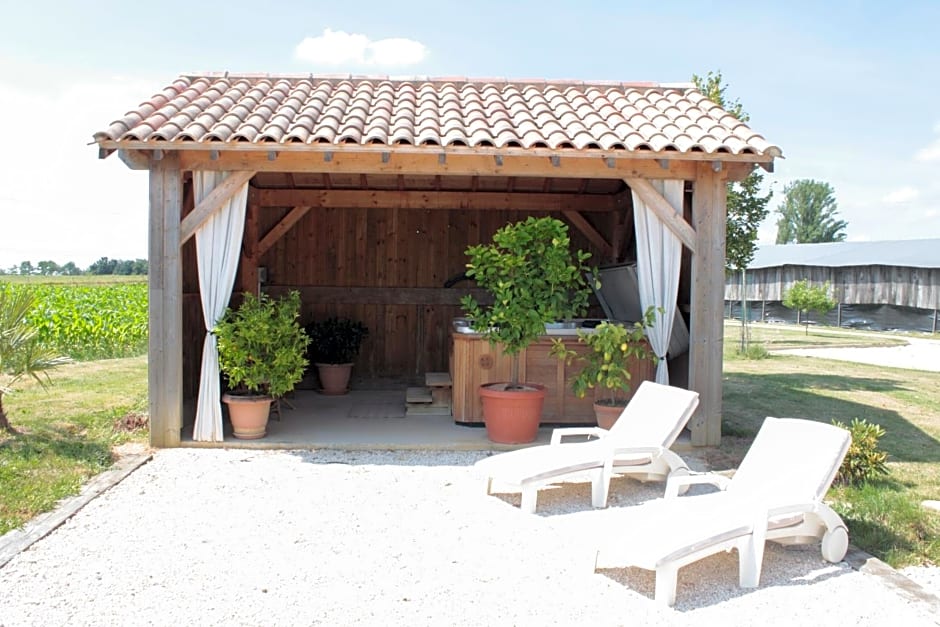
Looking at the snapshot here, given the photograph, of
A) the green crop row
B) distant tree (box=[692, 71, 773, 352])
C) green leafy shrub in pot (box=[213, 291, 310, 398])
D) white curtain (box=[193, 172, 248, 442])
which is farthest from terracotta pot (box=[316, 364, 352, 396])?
distant tree (box=[692, 71, 773, 352])

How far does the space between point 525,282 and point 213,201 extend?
291 cm

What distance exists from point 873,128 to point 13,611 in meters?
32.5

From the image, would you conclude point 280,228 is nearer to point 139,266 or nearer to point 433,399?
point 433,399

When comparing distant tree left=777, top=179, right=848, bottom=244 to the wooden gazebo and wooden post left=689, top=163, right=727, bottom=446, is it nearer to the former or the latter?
the wooden gazebo

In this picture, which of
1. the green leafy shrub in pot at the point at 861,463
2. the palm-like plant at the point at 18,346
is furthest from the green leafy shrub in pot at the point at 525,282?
the palm-like plant at the point at 18,346

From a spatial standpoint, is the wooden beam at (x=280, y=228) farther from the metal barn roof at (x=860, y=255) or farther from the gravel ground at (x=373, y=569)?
the metal barn roof at (x=860, y=255)

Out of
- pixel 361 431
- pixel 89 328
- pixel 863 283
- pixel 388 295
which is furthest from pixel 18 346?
pixel 863 283

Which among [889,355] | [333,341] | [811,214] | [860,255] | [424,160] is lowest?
[889,355]

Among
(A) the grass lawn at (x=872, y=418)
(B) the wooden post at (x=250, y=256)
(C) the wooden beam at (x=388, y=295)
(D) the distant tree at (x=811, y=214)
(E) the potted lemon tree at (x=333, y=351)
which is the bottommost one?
(A) the grass lawn at (x=872, y=418)

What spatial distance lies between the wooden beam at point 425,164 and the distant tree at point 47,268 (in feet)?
147

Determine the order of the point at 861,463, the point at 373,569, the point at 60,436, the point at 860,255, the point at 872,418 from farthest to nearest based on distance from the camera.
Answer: the point at 860,255
the point at 872,418
the point at 60,436
the point at 861,463
the point at 373,569

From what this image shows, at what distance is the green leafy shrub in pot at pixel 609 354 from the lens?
7.15 metres

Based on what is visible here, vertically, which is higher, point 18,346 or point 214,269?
point 214,269

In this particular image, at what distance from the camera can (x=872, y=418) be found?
918 centimetres
